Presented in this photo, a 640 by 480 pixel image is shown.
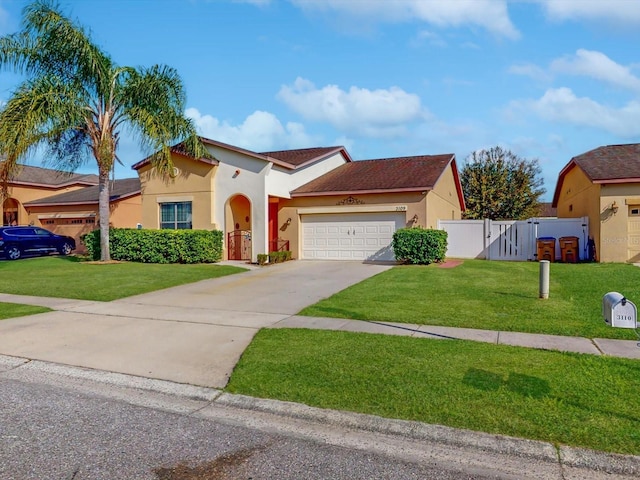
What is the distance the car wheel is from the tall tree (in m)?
27.6

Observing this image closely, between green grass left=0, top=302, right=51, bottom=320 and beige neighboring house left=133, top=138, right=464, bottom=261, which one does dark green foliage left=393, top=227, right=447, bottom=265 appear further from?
green grass left=0, top=302, right=51, bottom=320

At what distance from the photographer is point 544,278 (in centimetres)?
1002

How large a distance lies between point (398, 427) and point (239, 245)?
17.4 m

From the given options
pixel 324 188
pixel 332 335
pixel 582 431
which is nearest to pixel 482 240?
pixel 324 188

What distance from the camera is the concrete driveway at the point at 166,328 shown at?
6.23 metres

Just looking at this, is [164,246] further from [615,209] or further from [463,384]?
[615,209]

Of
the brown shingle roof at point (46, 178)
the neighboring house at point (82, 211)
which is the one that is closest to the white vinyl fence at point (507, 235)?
the neighboring house at point (82, 211)

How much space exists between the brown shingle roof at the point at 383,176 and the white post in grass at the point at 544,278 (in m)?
9.25

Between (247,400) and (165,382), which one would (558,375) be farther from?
(165,382)

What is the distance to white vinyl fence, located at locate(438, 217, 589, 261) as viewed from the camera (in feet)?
63.3

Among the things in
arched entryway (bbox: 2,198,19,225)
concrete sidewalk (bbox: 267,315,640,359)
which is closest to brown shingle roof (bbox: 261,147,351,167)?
concrete sidewalk (bbox: 267,315,640,359)

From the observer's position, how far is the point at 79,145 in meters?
19.4

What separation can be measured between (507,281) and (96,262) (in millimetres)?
15578

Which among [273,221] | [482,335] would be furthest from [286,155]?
[482,335]
